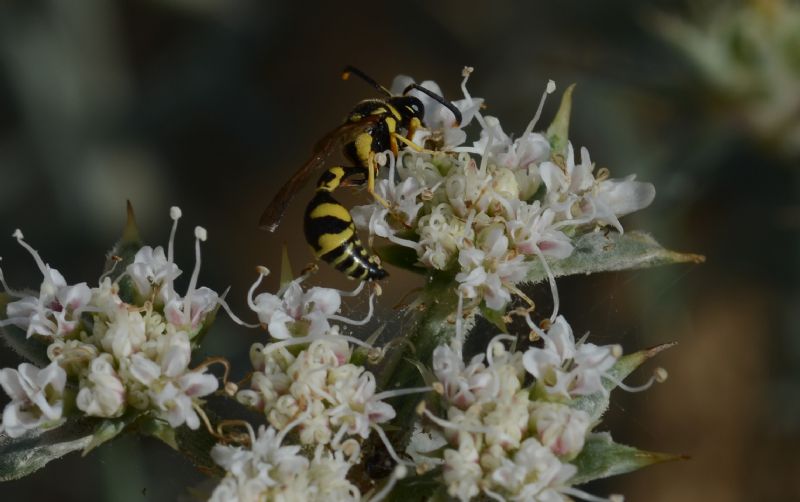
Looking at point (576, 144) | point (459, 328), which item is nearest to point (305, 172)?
point (459, 328)

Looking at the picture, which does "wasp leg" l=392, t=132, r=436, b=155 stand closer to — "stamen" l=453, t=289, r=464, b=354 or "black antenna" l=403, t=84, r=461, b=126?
"black antenna" l=403, t=84, r=461, b=126

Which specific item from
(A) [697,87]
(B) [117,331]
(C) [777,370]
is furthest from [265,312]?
(C) [777,370]

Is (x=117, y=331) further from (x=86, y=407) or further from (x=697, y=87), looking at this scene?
(x=697, y=87)

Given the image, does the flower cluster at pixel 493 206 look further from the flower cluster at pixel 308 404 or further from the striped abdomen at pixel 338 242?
the flower cluster at pixel 308 404

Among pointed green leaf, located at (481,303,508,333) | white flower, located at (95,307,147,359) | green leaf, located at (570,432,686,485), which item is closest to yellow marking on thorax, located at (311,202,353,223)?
pointed green leaf, located at (481,303,508,333)

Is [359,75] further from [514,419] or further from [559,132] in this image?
[514,419]

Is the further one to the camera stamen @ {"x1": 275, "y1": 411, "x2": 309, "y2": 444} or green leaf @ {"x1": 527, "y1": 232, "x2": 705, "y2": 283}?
green leaf @ {"x1": 527, "y1": 232, "x2": 705, "y2": 283}
